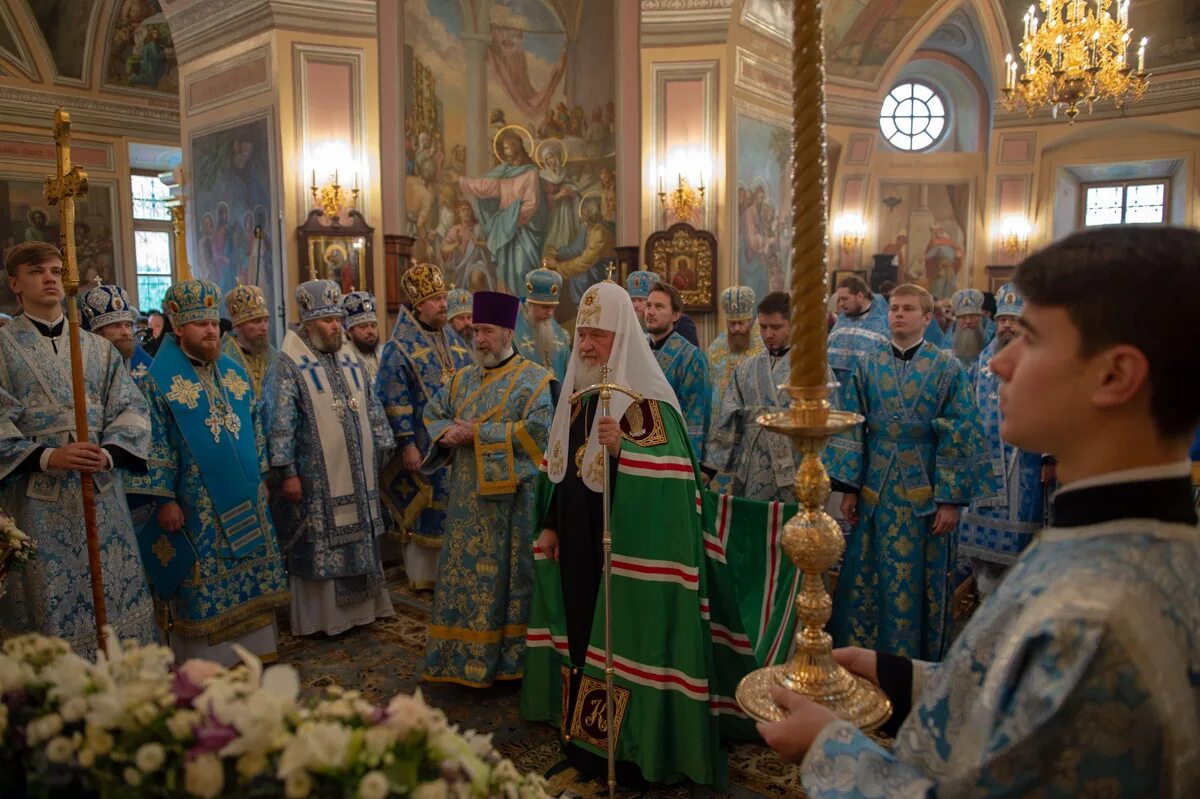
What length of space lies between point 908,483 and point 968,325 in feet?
13.7

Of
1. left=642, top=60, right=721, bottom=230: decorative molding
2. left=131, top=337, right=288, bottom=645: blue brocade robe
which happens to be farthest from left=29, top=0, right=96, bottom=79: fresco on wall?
left=131, top=337, right=288, bottom=645: blue brocade robe

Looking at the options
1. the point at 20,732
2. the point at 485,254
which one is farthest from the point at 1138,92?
the point at 20,732

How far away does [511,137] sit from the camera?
13.2m

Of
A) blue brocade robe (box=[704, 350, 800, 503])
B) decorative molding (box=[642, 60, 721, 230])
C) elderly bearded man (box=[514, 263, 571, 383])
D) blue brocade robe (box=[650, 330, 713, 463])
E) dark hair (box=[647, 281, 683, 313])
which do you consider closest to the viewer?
blue brocade robe (box=[704, 350, 800, 503])

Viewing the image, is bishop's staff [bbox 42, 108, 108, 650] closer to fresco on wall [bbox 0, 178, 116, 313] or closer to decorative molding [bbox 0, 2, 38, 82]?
fresco on wall [bbox 0, 178, 116, 313]

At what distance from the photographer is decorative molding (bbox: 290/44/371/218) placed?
35.0 ft

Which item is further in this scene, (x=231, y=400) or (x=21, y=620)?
(x=231, y=400)

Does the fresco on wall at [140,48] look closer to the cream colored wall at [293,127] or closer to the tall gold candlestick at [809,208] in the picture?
the cream colored wall at [293,127]

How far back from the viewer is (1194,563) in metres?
1.06

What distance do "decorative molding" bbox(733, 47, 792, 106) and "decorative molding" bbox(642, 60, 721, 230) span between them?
0.44 metres

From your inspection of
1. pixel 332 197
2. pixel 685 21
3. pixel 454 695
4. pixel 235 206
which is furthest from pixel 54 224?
pixel 454 695

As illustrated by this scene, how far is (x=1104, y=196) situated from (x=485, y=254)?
1363 cm

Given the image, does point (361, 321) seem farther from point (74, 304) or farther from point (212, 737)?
point (212, 737)

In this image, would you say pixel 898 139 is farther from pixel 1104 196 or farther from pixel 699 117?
pixel 699 117
